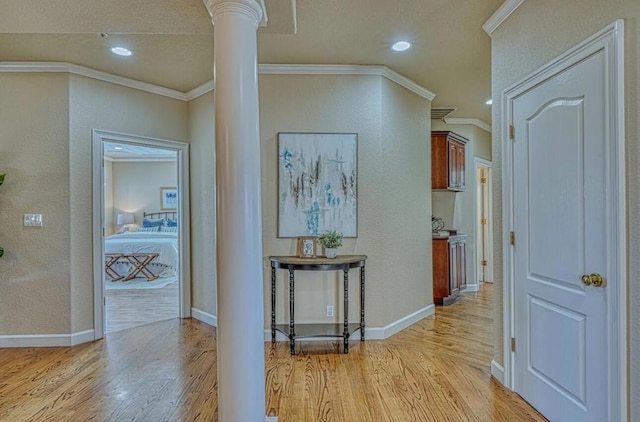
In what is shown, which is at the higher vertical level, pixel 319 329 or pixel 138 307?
pixel 319 329

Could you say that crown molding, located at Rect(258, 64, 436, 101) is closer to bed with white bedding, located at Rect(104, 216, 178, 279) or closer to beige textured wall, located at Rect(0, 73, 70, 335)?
beige textured wall, located at Rect(0, 73, 70, 335)

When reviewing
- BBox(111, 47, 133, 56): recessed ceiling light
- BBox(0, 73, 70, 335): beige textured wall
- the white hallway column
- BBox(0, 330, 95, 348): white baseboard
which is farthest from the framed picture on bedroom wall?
the white hallway column

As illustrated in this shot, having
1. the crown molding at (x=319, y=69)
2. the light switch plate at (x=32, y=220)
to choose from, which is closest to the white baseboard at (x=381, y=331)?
the light switch plate at (x=32, y=220)

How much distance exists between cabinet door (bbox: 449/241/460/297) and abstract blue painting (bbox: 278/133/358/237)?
2.08 m

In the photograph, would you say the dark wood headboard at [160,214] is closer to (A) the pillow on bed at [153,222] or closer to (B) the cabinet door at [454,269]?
(A) the pillow on bed at [153,222]

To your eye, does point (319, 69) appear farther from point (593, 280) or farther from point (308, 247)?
point (593, 280)

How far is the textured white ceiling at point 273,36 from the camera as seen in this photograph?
Result: 2250mm

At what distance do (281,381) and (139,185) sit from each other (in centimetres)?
798

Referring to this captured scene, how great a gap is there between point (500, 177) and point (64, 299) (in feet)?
12.9

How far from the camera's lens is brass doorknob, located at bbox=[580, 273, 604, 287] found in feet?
5.81

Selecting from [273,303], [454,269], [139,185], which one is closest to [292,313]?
[273,303]

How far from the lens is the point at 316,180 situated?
3.58m

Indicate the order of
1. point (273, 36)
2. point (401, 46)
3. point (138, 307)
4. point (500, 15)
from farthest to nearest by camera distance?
1. point (138, 307)
2. point (401, 46)
3. point (273, 36)
4. point (500, 15)

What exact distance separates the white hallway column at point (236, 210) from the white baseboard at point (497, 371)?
1772mm
